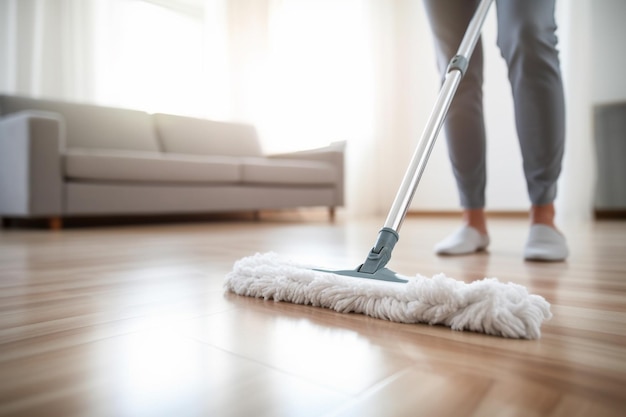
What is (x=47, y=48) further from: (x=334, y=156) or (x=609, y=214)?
(x=609, y=214)

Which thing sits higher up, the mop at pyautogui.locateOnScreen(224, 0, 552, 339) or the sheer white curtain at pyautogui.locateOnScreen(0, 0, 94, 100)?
the sheer white curtain at pyautogui.locateOnScreen(0, 0, 94, 100)

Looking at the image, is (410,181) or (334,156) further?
(334,156)

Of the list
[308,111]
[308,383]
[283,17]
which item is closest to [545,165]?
[308,383]

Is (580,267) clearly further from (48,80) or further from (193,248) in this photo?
(48,80)

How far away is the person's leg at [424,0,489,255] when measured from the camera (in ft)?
3.52

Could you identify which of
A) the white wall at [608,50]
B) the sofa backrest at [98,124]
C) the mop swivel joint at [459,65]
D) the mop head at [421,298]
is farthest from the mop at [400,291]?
the white wall at [608,50]

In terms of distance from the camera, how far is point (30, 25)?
304 cm

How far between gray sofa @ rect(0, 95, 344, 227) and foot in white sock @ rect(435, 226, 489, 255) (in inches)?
70.7

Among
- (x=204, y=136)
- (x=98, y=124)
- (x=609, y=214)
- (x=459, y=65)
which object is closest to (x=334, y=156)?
(x=204, y=136)

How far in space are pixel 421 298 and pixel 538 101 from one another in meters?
0.70

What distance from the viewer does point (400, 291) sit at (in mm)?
466

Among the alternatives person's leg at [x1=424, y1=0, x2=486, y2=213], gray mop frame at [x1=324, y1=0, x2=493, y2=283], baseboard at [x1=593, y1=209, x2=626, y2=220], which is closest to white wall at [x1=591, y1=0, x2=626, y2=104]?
baseboard at [x1=593, y1=209, x2=626, y2=220]

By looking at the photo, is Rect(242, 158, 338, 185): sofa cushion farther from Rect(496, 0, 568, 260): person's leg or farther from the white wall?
Rect(496, 0, 568, 260): person's leg

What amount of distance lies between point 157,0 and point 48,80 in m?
1.12
